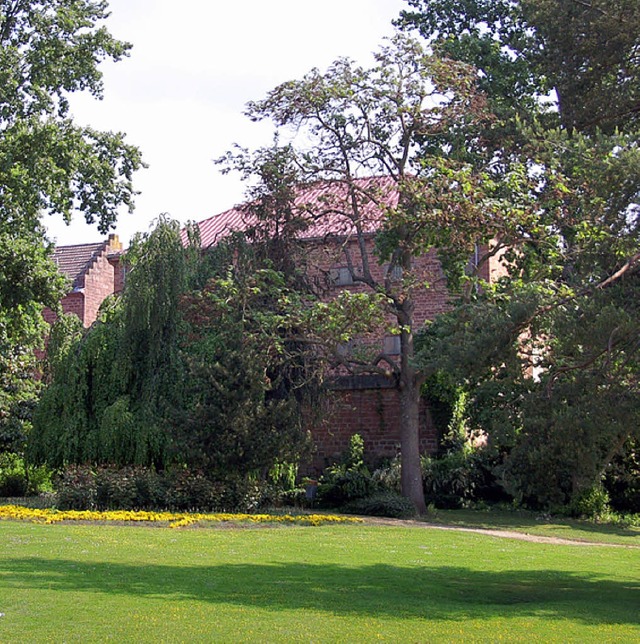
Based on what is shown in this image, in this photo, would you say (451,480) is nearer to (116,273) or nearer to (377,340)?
(377,340)

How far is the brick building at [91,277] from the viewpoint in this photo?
142 ft

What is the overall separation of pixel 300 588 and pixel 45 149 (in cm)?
1523

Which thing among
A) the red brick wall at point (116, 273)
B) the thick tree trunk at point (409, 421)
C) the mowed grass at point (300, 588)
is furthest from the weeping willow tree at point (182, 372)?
the red brick wall at point (116, 273)

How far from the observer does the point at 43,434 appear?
27.1 metres

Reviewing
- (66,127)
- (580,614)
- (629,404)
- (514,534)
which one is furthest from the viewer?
(66,127)

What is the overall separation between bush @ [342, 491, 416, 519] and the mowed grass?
19.7 ft

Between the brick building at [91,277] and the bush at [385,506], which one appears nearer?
the bush at [385,506]

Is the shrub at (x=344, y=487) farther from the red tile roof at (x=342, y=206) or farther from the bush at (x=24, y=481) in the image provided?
the bush at (x=24, y=481)

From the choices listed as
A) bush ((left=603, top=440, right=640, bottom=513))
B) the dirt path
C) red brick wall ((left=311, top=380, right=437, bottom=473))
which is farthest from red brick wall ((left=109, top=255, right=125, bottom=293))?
bush ((left=603, top=440, right=640, bottom=513))

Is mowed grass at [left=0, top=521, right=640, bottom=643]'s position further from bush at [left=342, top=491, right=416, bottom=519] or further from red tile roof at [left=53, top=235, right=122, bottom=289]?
red tile roof at [left=53, top=235, right=122, bottom=289]

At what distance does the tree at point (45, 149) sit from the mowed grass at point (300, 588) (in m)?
8.51

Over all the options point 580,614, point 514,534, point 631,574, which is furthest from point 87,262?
point 580,614

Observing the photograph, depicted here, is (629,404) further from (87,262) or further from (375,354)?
(87,262)

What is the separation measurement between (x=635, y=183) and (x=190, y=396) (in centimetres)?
1625
